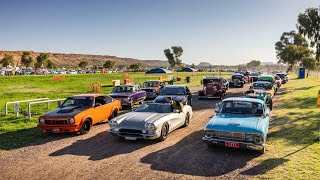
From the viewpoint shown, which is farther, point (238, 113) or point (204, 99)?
point (204, 99)

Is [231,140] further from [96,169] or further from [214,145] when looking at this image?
[96,169]

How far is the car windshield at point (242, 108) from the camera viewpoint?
33.4ft

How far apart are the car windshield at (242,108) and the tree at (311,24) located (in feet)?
116

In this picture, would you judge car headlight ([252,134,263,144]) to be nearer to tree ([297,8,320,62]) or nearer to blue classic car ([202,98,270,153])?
blue classic car ([202,98,270,153])

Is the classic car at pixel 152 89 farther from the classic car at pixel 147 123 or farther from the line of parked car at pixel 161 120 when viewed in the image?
the classic car at pixel 147 123

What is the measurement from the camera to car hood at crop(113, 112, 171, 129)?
10352mm

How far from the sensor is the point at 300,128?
12.7 m

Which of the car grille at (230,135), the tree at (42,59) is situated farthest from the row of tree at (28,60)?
the car grille at (230,135)

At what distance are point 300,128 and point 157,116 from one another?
6504mm

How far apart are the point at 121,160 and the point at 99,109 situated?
5000 mm

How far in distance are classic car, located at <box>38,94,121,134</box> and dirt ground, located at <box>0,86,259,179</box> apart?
1.57ft

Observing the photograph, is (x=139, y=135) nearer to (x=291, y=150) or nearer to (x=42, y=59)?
(x=291, y=150)

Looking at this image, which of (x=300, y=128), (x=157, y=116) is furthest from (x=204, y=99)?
(x=157, y=116)

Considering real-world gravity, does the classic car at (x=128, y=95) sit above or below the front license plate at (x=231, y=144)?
above
